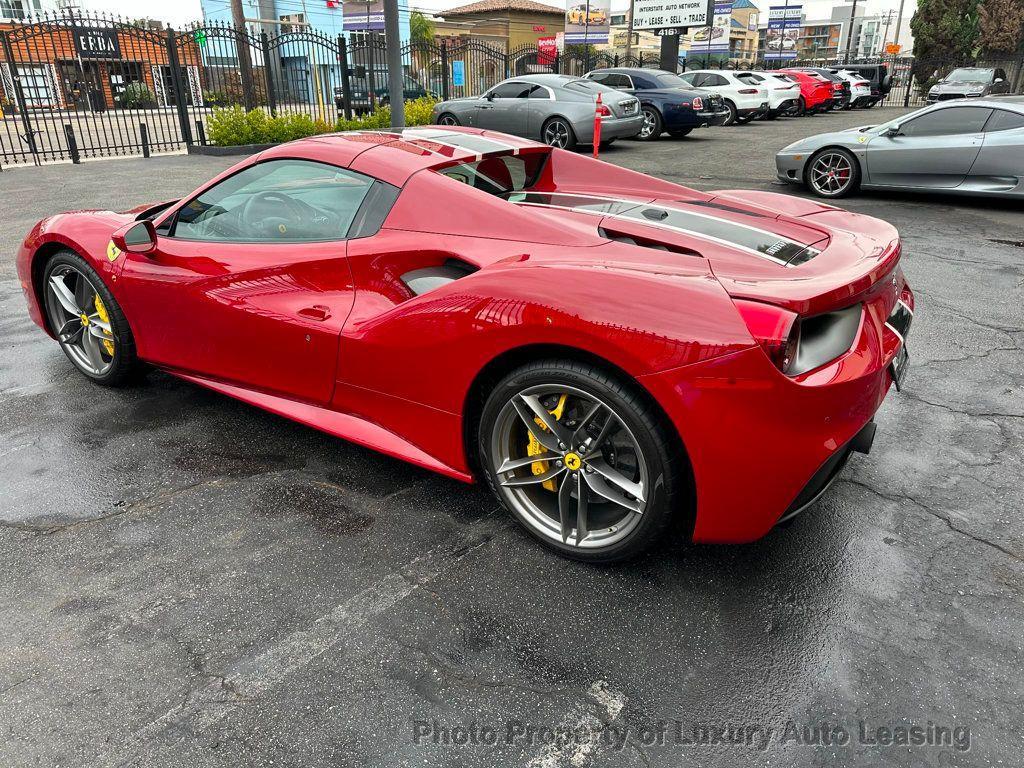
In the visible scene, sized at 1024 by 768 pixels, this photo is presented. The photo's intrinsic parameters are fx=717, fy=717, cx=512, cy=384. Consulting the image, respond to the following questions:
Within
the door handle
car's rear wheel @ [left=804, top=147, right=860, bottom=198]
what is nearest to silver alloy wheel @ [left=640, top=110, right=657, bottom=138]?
car's rear wheel @ [left=804, top=147, right=860, bottom=198]

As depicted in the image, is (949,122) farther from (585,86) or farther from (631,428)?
(631,428)

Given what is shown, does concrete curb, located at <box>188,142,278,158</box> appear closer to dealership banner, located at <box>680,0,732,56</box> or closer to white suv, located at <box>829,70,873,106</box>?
white suv, located at <box>829,70,873,106</box>

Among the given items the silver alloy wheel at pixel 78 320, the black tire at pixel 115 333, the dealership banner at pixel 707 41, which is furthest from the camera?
the dealership banner at pixel 707 41

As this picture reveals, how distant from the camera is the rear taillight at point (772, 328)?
2.00 meters

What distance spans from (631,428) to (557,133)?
13097mm

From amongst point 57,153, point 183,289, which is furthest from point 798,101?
point 183,289

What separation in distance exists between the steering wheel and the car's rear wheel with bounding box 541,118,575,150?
1158cm

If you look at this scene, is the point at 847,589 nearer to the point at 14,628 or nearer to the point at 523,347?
the point at 523,347

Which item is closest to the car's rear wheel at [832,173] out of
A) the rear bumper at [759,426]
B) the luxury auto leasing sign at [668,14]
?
the rear bumper at [759,426]

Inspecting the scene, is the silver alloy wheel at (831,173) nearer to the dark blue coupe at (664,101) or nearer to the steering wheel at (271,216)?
the dark blue coupe at (664,101)

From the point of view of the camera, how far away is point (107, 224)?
3.85m

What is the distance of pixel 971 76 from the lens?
92.9ft

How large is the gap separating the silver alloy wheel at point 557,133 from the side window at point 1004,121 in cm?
743

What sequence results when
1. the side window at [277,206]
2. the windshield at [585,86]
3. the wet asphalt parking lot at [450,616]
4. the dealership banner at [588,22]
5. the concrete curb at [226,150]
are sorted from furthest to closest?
1. the dealership banner at [588,22]
2. the concrete curb at [226,150]
3. the windshield at [585,86]
4. the side window at [277,206]
5. the wet asphalt parking lot at [450,616]
